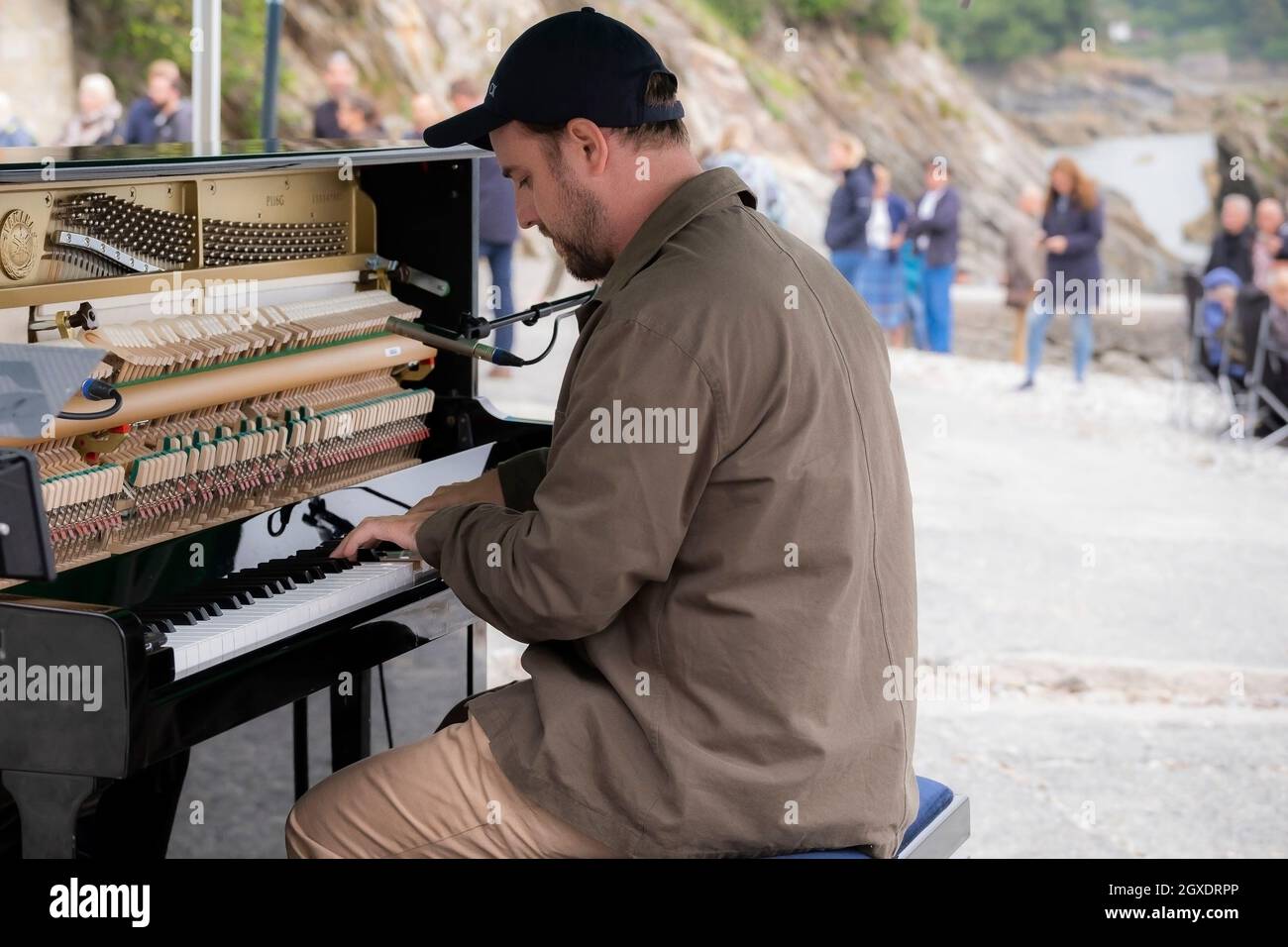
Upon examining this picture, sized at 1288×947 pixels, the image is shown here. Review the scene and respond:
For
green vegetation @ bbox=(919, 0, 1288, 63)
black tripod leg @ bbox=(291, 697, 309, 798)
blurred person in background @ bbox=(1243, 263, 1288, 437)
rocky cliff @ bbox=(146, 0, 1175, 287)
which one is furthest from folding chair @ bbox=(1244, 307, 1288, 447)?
green vegetation @ bbox=(919, 0, 1288, 63)

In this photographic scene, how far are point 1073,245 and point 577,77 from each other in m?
8.52

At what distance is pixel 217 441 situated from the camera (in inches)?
94.1

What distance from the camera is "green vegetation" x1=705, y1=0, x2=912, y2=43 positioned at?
15984 millimetres

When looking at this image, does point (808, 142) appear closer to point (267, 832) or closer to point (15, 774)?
point (267, 832)

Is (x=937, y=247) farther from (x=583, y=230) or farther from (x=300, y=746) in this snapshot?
(x=583, y=230)

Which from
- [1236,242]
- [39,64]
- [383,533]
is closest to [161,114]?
[39,64]

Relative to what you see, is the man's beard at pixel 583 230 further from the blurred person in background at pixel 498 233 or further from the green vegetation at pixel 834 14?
the green vegetation at pixel 834 14

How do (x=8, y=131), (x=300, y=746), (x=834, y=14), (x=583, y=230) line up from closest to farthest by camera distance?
(x=583, y=230) < (x=300, y=746) < (x=8, y=131) < (x=834, y=14)

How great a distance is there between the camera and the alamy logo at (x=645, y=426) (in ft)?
5.74

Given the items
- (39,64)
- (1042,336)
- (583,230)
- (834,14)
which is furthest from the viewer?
(834,14)

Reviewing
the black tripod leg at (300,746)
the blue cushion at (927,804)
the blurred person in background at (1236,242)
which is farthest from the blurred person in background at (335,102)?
the blue cushion at (927,804)

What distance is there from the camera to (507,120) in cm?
197
